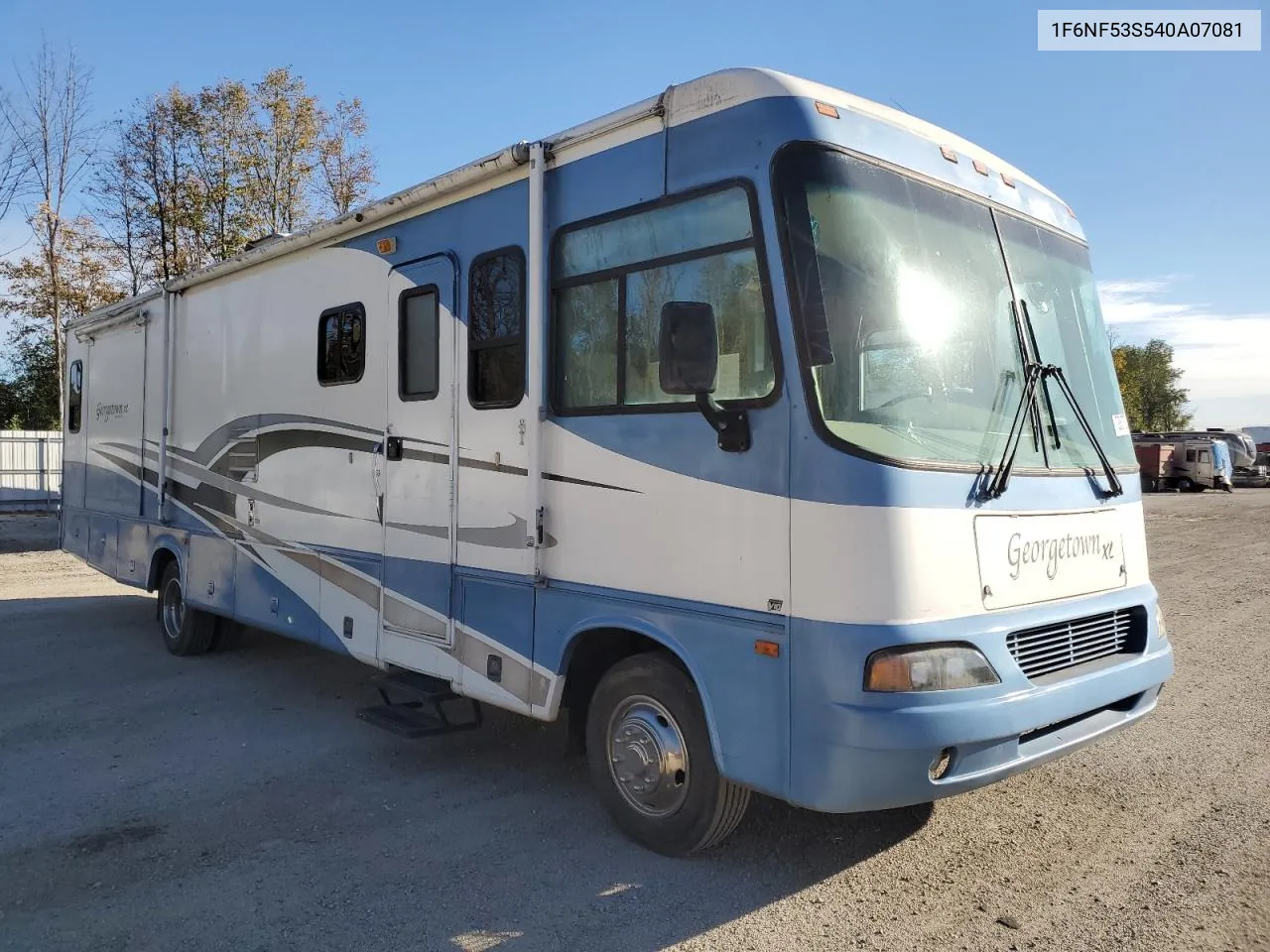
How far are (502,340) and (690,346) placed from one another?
155 cm

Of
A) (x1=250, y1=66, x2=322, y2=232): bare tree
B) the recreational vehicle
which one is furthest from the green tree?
(x1=250, y1=66, x2=322, y2=232): bare tree

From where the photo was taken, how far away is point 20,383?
32156 mm

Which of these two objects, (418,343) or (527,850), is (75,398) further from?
(527,850)

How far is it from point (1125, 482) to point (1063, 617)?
3.24 ft

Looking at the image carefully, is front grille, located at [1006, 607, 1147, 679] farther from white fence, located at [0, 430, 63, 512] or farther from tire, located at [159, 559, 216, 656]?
white fence, located at [0, 430, 63, 512]

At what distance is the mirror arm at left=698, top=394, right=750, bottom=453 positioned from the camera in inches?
144

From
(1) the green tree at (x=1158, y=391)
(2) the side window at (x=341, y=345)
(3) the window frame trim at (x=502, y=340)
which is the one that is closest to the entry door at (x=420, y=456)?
(3) the window frame trim at (x=502, y=340)

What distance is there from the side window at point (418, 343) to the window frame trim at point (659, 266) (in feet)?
3.38

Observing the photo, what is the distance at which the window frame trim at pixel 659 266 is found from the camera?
360 centimetres

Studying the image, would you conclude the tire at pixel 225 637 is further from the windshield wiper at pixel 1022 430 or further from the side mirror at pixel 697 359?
the windshield wiper at pixel 1022 430

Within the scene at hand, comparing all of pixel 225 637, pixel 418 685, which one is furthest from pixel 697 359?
pixel 225 637

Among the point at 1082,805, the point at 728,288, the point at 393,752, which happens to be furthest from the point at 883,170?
the point at 393,752

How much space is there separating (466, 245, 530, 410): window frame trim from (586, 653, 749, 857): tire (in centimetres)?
148

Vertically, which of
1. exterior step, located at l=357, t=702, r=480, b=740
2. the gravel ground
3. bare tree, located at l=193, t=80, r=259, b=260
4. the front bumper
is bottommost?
the gravel ground
